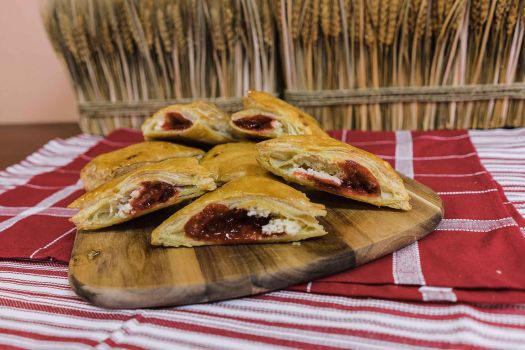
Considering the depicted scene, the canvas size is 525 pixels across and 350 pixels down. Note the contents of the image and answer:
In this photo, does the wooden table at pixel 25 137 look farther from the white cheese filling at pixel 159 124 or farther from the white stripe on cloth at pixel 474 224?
the white stripe on cloth at pixel 474 224

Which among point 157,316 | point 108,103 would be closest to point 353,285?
point 157,316

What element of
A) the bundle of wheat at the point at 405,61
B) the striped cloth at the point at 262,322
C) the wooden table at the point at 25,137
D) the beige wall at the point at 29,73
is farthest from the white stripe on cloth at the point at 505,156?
the beige wall at the point at 29,73

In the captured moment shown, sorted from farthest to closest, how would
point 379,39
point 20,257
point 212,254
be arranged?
point 379,39 → point 20,257 → point 212,254

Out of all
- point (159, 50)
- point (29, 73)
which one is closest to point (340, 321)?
point (159, 50)

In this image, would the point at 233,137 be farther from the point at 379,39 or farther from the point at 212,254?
the point at 379,39

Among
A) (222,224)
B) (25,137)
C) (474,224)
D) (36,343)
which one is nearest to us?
Result: (36,343)

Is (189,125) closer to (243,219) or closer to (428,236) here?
(243,219)

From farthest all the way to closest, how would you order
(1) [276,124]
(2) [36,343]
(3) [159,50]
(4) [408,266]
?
(3) [159,50] < (1) [276,124] < (4) [408,266] < (2) [36,343]
